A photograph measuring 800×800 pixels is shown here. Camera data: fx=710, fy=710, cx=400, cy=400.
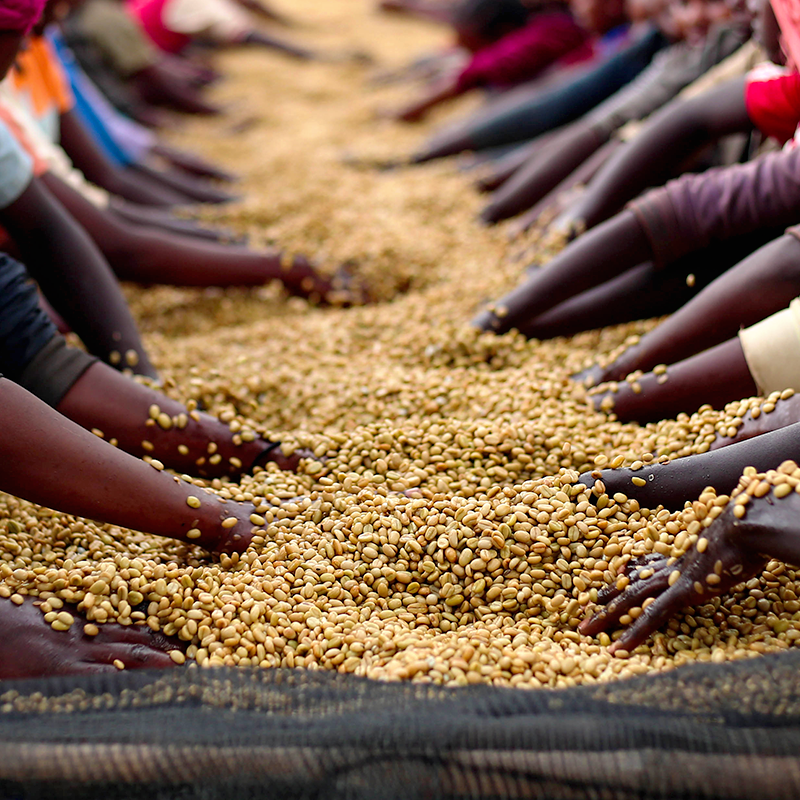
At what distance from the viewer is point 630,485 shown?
5.48 feet

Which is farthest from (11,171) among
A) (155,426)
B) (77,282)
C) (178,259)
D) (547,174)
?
(547,174)

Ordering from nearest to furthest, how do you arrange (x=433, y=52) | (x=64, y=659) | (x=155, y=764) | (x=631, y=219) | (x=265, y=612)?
(x=155, y=764) → (x=64, y=659) → (x=265, y=612) → (x=631, y=219) → (x=433, y=52)

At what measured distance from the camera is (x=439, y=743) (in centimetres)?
114

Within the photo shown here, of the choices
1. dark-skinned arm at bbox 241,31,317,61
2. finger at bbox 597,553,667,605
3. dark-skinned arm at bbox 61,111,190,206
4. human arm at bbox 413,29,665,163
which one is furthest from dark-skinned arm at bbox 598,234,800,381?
dark-skinned arm at bbox 241,31,317,61

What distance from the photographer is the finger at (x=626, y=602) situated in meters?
1.42

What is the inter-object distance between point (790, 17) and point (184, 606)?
217 cm

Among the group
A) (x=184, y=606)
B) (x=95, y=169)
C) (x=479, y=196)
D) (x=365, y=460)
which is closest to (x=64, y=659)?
(x=184, y=606)

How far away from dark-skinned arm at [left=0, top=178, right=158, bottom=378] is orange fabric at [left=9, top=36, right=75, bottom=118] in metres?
1.13

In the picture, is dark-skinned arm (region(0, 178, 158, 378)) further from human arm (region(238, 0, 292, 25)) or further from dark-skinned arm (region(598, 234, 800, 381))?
human arm (region(238, 0, 292, 25))

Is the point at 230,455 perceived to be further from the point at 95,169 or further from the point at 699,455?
the point at 95,169

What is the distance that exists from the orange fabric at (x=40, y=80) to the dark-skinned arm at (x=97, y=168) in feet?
0.29

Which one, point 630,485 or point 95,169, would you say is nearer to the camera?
point 630,485

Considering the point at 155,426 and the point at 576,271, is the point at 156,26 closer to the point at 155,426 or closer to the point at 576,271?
the point at 576,271

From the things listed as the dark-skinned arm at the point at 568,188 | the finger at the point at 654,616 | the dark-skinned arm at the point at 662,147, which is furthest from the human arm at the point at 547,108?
the finger at the point at 654,616
